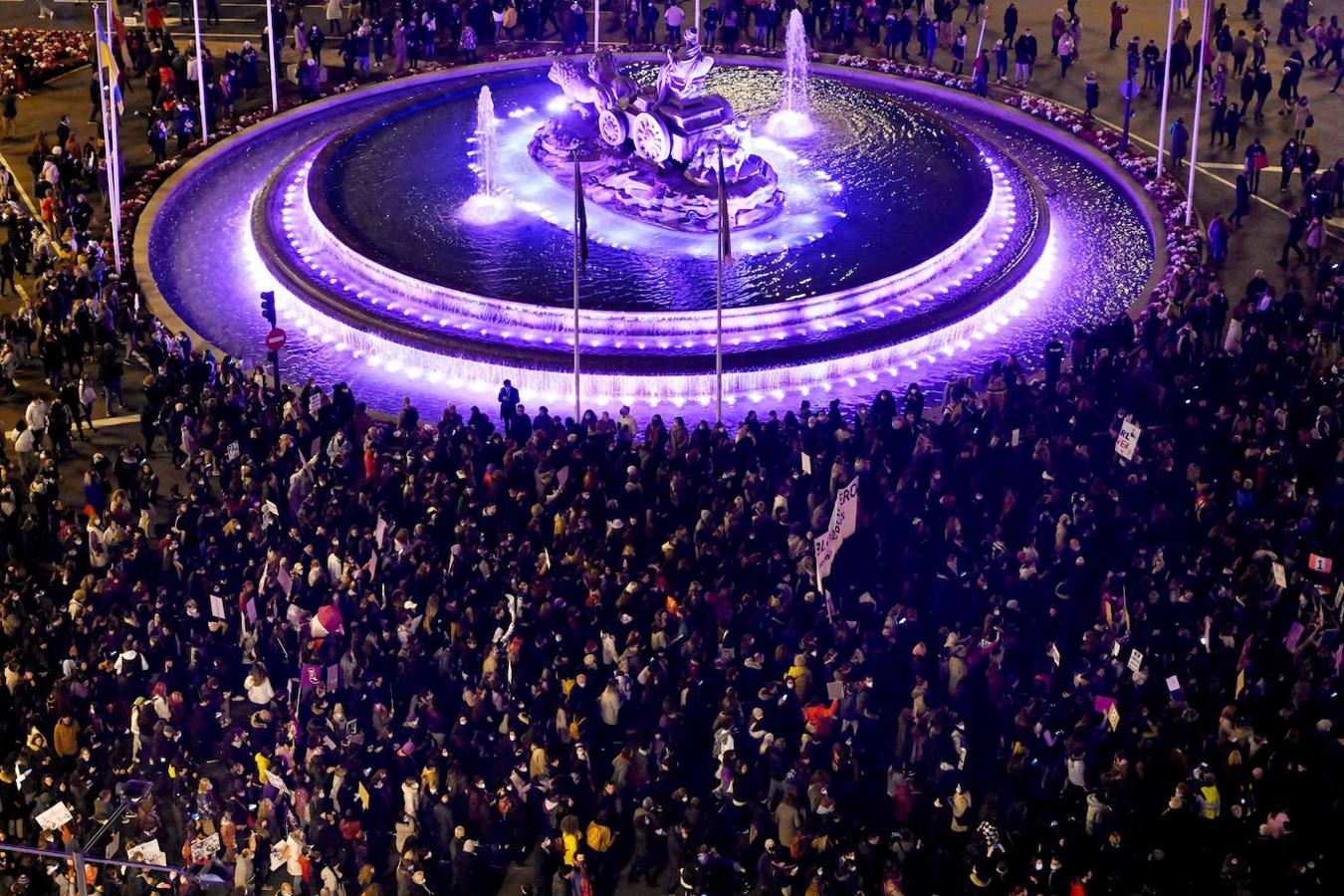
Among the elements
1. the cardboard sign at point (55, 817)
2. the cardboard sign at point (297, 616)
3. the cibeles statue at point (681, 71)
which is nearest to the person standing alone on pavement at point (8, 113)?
the cibeles statue at point (681, 71)

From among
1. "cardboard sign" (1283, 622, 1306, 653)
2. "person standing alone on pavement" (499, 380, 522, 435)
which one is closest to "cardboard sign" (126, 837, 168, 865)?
"person standing alone on pavement" (499, 380, 522, 435)

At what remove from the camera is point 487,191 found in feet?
159

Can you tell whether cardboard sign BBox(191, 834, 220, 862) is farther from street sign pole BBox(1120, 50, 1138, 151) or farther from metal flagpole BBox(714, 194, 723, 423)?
street sign pole BBox(1120, 50, 1138, 151)

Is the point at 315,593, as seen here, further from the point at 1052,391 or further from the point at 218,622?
the point at 1052,391

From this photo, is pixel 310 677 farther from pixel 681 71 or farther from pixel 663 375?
pixel 681 71

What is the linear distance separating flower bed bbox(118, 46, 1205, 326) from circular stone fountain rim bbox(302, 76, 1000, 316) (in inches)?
146

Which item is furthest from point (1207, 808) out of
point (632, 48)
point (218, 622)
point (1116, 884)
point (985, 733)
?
point (632, 48)

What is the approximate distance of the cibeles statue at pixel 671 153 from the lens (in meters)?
46.4

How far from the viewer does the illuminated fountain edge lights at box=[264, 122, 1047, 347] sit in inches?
1667

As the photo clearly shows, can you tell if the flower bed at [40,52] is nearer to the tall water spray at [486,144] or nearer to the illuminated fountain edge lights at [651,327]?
the tall water spray at [486,144]

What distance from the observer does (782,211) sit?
155 ft

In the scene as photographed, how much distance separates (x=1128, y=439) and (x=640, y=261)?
1465cm

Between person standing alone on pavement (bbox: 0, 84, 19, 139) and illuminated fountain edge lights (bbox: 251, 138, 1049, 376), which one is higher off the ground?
person standing alone on pavement (bbox: 0, 84, 19, 139)

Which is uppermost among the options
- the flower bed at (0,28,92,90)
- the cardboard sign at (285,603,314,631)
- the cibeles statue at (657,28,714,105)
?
the cibeles statue at (657,28,714,105)
